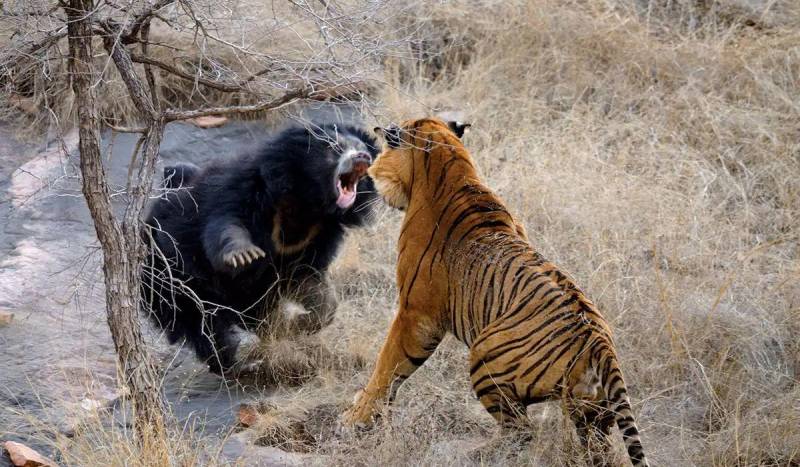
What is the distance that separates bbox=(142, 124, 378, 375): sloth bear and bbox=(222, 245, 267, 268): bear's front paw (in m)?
0.15

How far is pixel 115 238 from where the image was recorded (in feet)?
13.7

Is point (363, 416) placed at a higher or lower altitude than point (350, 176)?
lower

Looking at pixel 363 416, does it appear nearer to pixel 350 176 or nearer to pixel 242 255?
pixel 242 255

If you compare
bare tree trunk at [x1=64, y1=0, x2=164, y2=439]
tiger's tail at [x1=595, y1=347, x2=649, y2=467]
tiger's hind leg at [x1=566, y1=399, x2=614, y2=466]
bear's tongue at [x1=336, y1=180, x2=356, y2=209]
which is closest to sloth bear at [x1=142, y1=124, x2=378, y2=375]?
bear's tongue at [x1=336, y1=180, x2=356, y2=209]

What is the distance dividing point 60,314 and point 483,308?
300 centimetres

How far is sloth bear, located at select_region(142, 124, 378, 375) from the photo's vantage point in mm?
5789

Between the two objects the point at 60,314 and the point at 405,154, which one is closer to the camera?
the point at 405,154

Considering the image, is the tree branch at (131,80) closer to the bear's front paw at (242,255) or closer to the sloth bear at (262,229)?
the bear's front paw at (242,255)

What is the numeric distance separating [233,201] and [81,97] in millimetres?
1684

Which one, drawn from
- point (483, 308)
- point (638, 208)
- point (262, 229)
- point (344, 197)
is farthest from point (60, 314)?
point (638, 208)

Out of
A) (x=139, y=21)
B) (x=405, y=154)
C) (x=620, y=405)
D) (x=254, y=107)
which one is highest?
(x=139, y=21)

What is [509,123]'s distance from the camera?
828 centimetres

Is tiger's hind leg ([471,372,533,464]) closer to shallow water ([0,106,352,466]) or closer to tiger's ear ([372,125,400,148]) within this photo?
tiger's ear ([372,125,400,148])

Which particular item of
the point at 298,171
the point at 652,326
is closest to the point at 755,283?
the point at 652,326
